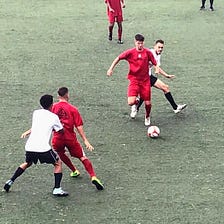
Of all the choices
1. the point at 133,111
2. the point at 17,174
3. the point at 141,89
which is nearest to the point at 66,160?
the point at 17,174

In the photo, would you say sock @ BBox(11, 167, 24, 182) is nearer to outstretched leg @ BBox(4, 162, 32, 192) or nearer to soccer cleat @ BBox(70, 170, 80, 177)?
outstretched leg @ BBox(4, 162, 32, 192)

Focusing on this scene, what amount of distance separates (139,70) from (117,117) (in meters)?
1.08

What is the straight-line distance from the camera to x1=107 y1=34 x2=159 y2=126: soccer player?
11352mm

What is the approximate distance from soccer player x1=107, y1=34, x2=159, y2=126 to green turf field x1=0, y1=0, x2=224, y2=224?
0.53 meters

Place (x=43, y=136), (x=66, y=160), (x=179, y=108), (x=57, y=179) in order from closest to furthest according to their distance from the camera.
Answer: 1. (x=43, y=136)
2. (x=57, y=179)
3. (x=66, y=160)
4. (x=179, y=108)

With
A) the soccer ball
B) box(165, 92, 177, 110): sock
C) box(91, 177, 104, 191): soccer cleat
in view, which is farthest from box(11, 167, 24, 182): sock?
box(165, 92, 177, 110): sock

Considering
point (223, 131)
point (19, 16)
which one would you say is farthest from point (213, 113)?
point (19, 16)

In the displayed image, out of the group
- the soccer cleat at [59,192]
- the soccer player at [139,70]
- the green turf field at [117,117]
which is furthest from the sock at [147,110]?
the soccer cleat at [59,192]

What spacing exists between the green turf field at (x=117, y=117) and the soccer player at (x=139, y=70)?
53 cm

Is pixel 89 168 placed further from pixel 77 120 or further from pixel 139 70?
pixel 139 70

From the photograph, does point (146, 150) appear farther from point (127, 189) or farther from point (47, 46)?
point (47, 46)

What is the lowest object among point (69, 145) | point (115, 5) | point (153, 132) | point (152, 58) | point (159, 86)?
point (153, 132)

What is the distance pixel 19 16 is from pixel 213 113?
34.5 ft

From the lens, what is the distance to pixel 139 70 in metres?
11.4
